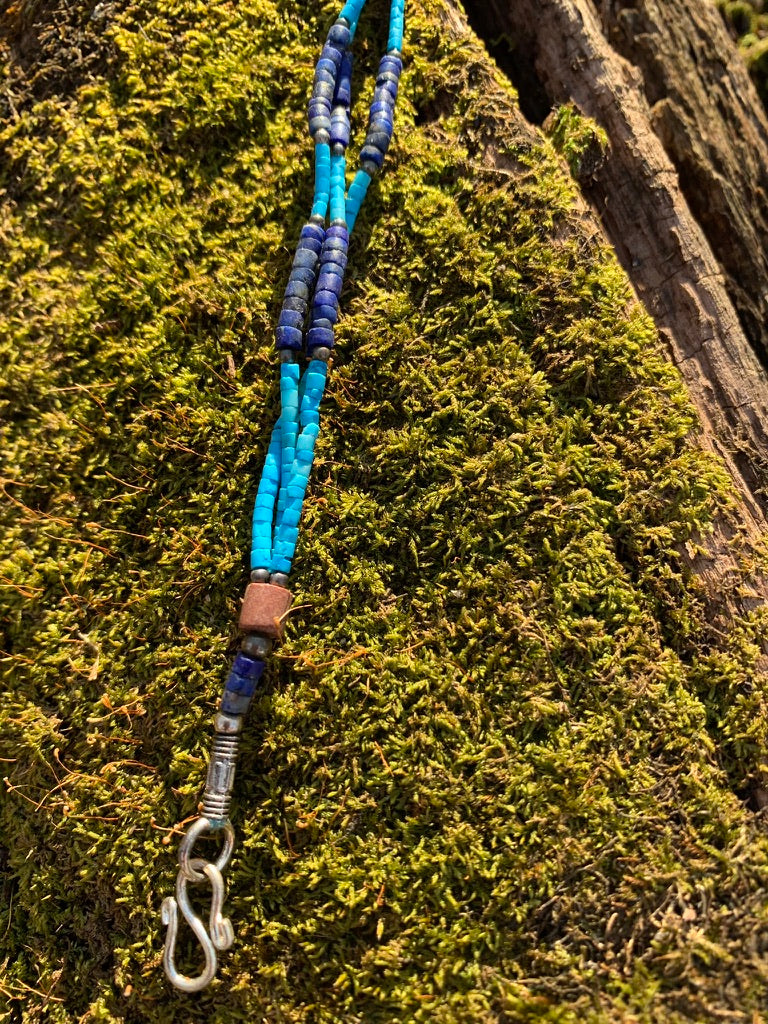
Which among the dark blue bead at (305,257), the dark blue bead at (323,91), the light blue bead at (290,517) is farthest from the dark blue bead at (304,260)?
the light blue bead at (290,517)

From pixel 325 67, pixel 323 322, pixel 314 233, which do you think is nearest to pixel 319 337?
pixel 323 322

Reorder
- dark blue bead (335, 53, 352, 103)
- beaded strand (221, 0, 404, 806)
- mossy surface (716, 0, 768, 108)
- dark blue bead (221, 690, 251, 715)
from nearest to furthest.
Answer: dark blue bead (221, 690, 251, 715), beaded strand (221, 0, 404, 806), dark blue bead (335, 53, 352, 103), mossy surface (716, 0, 768, 108)

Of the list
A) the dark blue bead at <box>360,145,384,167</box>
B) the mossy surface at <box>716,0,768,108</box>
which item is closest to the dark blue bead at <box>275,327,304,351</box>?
the dark blue bead at <box>360,145,384,167</box>

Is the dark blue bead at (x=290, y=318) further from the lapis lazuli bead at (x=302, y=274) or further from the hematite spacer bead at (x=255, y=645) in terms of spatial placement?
the hematite spacer bead at (x=255, y=645)

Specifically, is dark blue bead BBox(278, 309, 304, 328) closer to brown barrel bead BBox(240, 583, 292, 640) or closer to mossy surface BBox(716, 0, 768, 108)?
brown barrel bead BBox(240, 583, 292, 640)

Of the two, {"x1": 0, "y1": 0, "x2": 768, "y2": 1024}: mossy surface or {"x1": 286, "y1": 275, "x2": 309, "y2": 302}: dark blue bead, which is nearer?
{"x1": 0, "y1": 0, "x2": 768, "y2": 1024}: mossy surface

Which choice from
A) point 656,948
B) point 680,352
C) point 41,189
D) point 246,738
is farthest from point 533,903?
point 41,189
